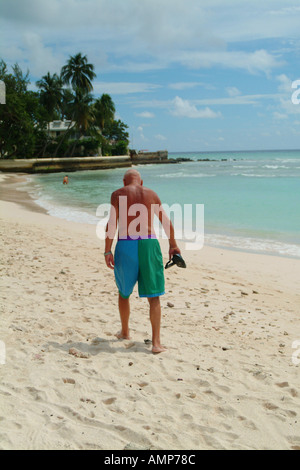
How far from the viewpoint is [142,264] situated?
367 centimetres

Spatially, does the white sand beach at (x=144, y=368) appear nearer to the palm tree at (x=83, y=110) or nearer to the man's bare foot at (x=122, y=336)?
the man's bare foot at (x=122, y=336)

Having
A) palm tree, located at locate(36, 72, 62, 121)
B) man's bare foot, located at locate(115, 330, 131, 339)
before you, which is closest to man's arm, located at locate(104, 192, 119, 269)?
man's bare foot, located at locate(115, 330, 131, 339)

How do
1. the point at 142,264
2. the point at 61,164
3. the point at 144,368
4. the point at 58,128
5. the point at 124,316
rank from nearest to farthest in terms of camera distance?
the point at 144,368
the point at 142,264
the point at 124,316
the point at 61,164
the point at 58,128

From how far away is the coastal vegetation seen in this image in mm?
47812

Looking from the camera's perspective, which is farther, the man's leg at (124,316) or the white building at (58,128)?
the white building at (58,128)

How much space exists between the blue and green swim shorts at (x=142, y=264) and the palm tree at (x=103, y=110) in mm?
61343

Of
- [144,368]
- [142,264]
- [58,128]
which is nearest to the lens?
[144,368]

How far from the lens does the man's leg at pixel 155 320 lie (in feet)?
12.4

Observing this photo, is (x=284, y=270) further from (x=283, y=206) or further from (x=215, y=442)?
(x=283, y=206)

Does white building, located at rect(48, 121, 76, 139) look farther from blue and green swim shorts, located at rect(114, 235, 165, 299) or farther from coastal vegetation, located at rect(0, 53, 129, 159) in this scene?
blue and green swim shorts, located at rect(114, 235, 165, 299)

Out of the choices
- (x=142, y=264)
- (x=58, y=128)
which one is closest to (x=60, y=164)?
(x=58, y=128)

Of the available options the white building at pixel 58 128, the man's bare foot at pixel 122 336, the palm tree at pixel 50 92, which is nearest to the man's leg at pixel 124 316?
the man's bare foot at pixel 122 336

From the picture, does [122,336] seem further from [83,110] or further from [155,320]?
[83,110]

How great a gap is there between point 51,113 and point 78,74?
21.1 feet
